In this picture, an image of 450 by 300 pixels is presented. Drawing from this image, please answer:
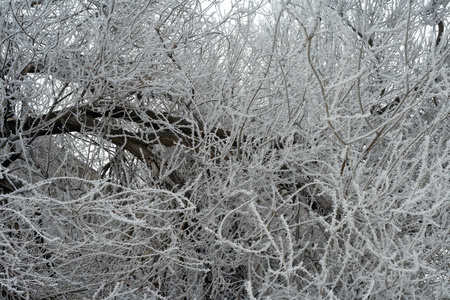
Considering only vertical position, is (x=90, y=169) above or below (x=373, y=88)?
below


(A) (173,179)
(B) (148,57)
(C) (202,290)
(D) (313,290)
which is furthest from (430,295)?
(B) (148,57)

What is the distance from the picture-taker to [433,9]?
6.19 meters

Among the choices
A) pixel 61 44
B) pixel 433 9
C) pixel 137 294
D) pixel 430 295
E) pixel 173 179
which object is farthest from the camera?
pixel 433 9

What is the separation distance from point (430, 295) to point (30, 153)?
162 inches

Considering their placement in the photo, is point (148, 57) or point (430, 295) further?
point (148, 57)

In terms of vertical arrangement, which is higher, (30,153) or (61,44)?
(61,44)

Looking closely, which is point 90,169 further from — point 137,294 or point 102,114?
point 137,294

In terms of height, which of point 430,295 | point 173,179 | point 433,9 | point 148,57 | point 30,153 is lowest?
point 430,295

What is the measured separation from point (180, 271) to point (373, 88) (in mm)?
2949

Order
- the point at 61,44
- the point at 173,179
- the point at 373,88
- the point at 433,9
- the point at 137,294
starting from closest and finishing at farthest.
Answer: the point at 61,44 < the point at 137,294 < the point at 173,179 < the point at 373,88 < the point at 433,9

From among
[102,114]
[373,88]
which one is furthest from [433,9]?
[102,114]

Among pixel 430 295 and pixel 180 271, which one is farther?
pixel 180 271

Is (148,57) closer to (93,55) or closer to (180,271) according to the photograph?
A: (93,55)

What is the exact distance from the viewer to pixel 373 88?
5539mm
